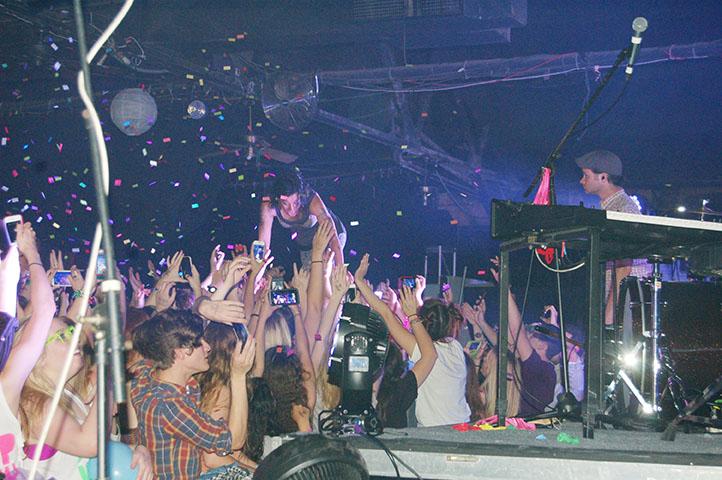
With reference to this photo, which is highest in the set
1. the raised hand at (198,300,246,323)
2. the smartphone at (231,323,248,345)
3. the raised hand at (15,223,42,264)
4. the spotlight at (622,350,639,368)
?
the raised hand at (15,223,42,264)

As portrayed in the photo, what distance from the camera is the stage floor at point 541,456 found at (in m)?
2.44

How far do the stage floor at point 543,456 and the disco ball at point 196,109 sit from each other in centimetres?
557

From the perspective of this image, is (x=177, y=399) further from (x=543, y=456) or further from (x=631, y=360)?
(x=631, y=360)

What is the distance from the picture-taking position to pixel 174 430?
3.30 metres

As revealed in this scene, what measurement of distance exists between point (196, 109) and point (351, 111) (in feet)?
7.28

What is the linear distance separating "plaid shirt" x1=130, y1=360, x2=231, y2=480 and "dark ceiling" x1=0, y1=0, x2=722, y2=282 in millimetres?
3534

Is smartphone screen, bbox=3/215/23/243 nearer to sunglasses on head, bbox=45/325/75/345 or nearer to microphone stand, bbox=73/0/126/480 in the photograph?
sunglasses on head, bbox=45/325/75/345

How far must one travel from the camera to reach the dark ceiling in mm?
7035

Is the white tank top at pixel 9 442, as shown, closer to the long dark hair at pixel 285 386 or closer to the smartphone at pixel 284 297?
the long dark hair at pixel 285 386

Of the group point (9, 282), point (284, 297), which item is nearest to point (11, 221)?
point (9, 282)

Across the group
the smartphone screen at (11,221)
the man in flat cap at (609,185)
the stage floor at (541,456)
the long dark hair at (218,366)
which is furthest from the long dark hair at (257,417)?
the man in flat cap at (609,185)

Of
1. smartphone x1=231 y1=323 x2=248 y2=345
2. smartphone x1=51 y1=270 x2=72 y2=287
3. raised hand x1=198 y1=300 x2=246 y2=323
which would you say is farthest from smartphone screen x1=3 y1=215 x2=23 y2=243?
smartphone x1=231 y1=323 x2=248 y2=345

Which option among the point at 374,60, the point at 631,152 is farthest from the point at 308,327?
the point at 631,152

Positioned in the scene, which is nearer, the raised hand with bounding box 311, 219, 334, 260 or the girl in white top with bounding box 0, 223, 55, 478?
the girl in white top with bounding box 0, 223, 55, 478
